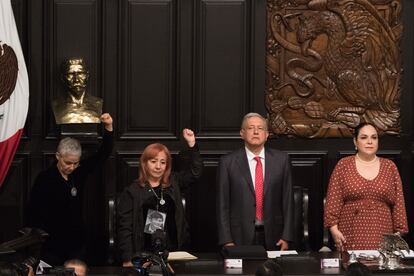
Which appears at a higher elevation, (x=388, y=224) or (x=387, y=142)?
(x=387, y=142)

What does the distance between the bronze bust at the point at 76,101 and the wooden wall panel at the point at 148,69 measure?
382 millimetres

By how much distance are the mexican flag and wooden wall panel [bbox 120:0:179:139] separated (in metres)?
0.91

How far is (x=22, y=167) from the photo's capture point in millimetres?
8664

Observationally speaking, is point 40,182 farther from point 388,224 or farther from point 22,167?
point 388,224

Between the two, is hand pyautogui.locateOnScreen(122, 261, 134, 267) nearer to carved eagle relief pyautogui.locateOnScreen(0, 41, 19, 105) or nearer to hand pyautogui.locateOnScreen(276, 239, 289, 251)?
hand pyautogui.locateOnScreen(276, 239, 289, 251)

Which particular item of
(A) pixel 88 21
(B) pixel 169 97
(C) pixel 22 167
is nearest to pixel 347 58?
(B) pixel 169 97

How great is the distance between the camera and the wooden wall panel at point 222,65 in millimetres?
8750

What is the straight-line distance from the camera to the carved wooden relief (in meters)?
8.82

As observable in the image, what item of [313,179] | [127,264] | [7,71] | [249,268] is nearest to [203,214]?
[313,179]

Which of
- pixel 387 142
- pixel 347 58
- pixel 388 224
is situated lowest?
pixel 388 224

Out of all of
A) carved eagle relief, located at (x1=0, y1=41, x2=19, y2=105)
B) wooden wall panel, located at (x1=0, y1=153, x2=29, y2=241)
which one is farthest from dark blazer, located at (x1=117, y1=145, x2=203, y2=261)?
wooden wall panel, located at (x1=0, y1=153, x2=29, y2=241)

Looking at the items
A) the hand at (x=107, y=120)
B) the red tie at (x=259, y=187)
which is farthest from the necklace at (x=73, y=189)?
the red tie at (x=259, y=187)

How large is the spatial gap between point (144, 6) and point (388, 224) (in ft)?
9.24

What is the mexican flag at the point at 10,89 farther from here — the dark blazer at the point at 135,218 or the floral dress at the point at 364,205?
the floral dress at the point at 364,205
